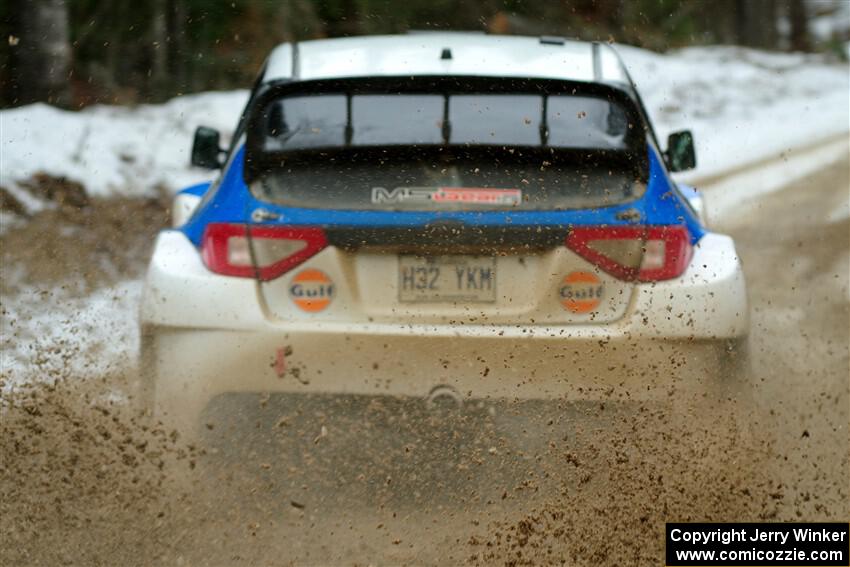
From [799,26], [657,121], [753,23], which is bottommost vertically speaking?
[799,26]

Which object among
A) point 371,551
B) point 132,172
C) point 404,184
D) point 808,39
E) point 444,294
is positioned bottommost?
point 808,39

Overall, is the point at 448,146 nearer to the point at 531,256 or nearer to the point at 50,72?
the point at 531,256

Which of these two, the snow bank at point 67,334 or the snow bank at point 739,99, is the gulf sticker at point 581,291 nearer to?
the snow bank at point 67,334

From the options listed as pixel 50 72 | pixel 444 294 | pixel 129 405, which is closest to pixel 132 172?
pixel 50 72

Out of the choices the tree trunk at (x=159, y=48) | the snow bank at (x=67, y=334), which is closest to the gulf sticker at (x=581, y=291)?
the snow bank at (x=67, y=334)

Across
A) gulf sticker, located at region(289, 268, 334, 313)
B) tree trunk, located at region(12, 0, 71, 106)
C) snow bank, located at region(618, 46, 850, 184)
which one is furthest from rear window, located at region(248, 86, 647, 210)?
snow bank, located at region(618, 46, 850, 184)

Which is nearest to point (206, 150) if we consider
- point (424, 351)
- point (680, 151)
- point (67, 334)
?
point (67, 334)

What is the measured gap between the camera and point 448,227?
4.47 metres

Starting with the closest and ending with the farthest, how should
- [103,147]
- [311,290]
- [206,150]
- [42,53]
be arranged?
[311,290], [206,150], [103,147], [42,53]

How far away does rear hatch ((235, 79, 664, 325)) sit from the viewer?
4.49 metres

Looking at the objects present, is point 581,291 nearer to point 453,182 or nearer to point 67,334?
point 453,182

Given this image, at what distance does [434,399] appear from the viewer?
453cm

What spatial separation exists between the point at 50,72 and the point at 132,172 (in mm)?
1584

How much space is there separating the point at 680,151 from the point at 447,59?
1.37 meters
